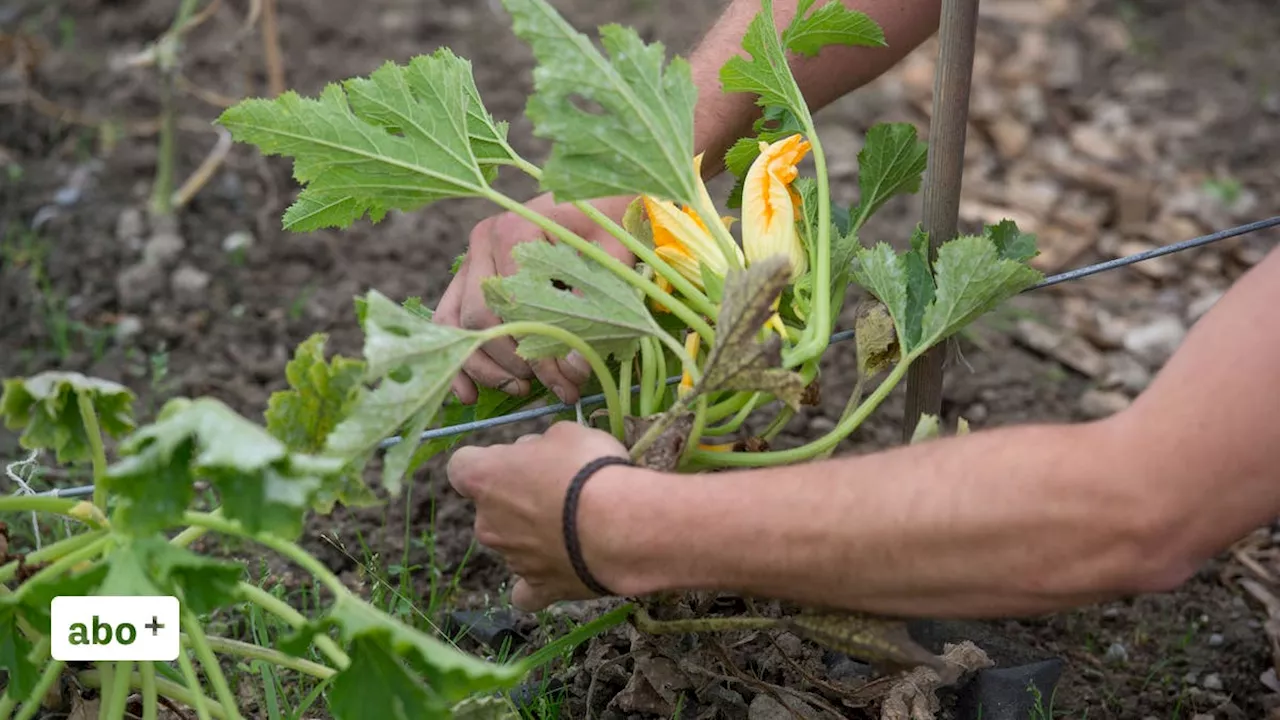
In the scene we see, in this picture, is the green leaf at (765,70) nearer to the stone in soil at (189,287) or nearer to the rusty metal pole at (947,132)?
the rusty metal pole at (947,132)

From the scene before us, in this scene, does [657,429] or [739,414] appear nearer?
[657,429]

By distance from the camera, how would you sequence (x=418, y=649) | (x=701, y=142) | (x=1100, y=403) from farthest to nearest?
(x=1100, y=403)
(x=701, y=142)
(x=418, y=649)

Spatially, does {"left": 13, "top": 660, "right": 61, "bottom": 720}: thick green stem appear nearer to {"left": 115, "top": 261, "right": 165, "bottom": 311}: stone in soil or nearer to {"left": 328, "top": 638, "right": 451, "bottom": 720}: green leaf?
{"left": 328, "top": 638, "right": 451, "bottom": 720}: green leaf

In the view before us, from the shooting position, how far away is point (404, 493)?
301cm

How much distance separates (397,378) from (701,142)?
0.86 meters

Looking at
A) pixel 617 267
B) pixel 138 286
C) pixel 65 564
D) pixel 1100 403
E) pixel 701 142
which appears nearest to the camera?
pixel 65 564

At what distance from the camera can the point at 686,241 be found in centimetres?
198

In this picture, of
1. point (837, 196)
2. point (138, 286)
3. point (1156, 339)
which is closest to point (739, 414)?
point (1156, 339)

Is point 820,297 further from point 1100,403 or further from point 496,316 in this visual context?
point 1100,403

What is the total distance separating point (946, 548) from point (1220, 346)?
373mm

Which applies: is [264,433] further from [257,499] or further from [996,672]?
[996,672]

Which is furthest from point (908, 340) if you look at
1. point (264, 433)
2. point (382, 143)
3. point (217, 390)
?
point (217, 390)

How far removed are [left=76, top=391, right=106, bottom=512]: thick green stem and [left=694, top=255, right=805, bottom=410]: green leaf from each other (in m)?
0.74

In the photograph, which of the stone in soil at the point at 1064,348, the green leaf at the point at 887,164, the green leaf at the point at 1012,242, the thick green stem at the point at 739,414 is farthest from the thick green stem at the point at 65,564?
the stone in soil at the point at 1064,348
